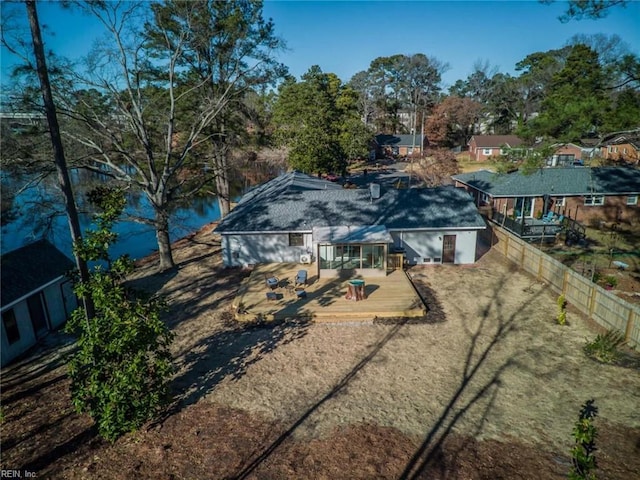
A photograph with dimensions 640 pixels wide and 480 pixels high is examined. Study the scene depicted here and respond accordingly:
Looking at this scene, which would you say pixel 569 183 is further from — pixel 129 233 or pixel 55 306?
pixel 55 306

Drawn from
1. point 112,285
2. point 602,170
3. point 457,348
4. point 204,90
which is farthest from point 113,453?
point 602,170

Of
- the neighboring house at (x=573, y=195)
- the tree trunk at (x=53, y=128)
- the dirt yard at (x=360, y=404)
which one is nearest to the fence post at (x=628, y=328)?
the dirt yard at (x=360, y=404)

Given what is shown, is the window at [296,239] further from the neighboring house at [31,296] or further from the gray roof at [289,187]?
the neighboring house at [31,296]

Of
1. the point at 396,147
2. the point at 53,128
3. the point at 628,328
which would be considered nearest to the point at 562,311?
the point at 628,328

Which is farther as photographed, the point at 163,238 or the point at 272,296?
the point at 163,238

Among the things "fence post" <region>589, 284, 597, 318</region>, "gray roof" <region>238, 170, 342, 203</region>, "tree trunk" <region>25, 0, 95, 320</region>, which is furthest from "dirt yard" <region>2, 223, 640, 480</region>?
"gray roof" <region>238, 170, 342, 203</region>

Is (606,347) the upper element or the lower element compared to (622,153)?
lower

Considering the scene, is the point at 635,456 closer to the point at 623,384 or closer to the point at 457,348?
the point at 623,384
